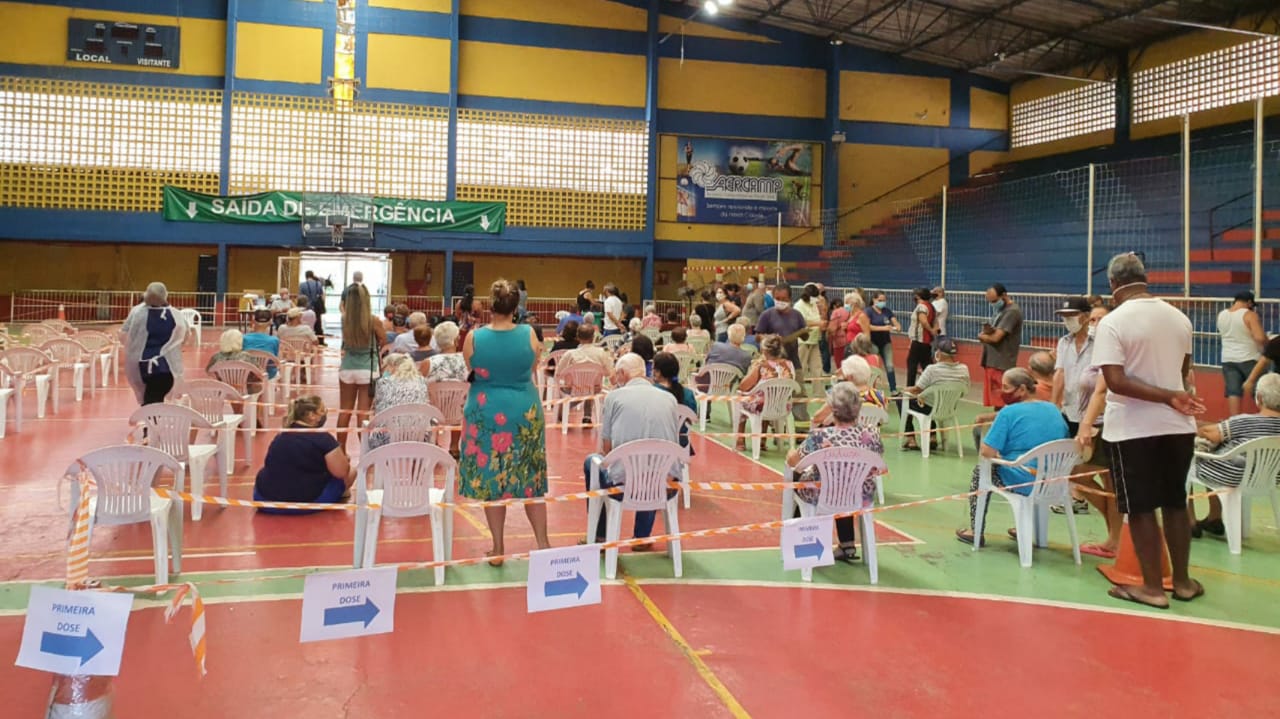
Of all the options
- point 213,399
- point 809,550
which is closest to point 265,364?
point 213,399

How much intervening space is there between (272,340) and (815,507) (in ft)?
22.0

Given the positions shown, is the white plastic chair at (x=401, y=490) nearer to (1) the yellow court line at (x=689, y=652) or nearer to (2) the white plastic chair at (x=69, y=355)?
(1) the yellow court line at (x=689, y=652)

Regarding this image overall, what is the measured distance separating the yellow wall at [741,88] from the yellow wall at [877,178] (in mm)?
1661

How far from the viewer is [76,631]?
2516 millimetres

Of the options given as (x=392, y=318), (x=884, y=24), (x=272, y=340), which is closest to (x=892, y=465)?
(x=272, y=340)

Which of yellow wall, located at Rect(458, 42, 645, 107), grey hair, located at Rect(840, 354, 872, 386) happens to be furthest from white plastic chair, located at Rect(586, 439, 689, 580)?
yellow wall, located at Rect(458, 42, 645, 107)

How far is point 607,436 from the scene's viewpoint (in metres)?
5.32

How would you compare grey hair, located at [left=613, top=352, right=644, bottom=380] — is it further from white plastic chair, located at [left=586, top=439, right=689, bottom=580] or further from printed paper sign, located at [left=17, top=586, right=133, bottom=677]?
printed paper sign, located at [left=17, top=586, right=133, bottom=677]

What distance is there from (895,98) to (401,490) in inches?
928

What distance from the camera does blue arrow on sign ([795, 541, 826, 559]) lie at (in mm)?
4586

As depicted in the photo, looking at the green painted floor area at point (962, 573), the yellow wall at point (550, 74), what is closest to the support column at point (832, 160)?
the yellow wall at point (550, 74)

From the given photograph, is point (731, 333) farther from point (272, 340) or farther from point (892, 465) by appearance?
point (272, 340)

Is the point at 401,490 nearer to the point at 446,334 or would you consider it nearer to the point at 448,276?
the point at 446,334

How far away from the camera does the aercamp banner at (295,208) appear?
21.2 metres
